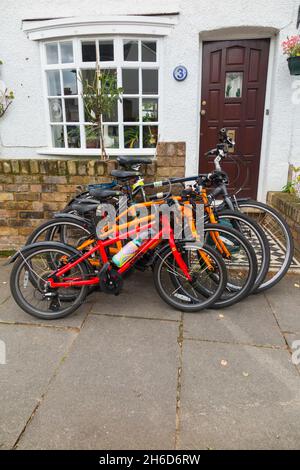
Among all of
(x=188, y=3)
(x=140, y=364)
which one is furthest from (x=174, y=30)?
(x=140, y=364)

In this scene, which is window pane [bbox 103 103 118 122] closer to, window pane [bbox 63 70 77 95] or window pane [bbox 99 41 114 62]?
window pane [bbox 63 70 77 95]

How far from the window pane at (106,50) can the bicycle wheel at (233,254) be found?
12.2 feet

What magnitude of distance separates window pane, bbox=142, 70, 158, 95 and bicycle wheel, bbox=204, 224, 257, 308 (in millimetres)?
3236

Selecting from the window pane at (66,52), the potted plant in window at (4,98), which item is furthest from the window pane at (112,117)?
the potted plant in window at (4,98)

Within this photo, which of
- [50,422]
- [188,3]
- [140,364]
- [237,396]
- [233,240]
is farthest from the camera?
[188,3]

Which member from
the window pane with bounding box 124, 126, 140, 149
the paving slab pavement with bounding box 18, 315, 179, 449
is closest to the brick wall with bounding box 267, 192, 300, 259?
the paving slab pavement with bounding box 18, 315, 179, 449

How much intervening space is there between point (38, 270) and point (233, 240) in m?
1.83

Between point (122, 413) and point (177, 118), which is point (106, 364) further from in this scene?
point (177, 118)

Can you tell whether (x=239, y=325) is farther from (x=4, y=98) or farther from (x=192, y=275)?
(x=4, y=98)

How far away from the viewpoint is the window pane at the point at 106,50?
5.07 meters

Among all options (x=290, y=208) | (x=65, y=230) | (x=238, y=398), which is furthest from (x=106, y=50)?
(x=238, y=398)

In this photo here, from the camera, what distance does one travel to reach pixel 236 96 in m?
5.21

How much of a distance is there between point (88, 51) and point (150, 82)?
1.09 m

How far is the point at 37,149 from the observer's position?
5.63 m
